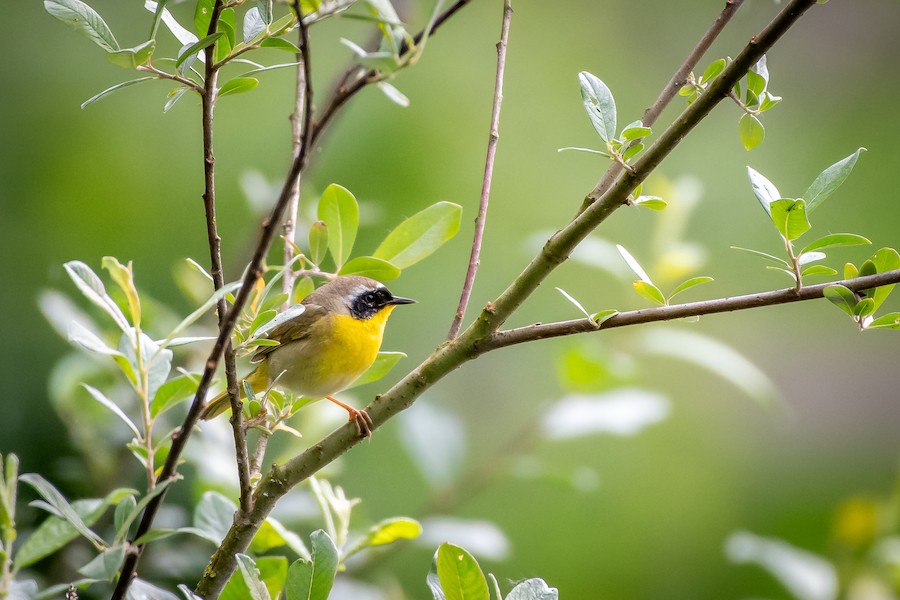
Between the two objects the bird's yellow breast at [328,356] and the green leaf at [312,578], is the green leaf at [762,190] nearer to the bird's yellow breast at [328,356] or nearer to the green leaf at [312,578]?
the green leaf at [312,578]

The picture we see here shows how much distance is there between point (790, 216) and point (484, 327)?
1.17 ft


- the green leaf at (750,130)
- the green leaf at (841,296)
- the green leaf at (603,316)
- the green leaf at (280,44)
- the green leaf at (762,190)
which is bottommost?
the green leaf at (603,316)

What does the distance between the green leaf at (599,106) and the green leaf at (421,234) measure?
9.4 inches

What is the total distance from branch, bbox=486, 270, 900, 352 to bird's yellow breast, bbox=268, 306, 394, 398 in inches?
35.9

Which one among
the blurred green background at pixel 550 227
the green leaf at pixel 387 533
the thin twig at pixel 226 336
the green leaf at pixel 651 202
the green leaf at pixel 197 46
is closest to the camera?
the thin twig at pixel 226 336

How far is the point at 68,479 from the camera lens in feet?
6.88

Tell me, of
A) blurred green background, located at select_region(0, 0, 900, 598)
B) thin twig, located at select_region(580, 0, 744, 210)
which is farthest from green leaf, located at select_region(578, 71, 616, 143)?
blurred green background, located at select_region(0, 0, 900, 598)

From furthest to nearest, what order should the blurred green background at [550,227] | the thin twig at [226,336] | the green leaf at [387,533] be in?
the blurred green background at [550,227], the green leaf at [387,533], the thin twig at [226,336]

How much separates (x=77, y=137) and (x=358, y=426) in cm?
292

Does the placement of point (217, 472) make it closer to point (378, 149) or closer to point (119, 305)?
point (119, 305)

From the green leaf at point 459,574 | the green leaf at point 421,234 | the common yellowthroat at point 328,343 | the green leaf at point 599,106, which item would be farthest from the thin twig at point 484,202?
the common yellowthroat at point 328,343

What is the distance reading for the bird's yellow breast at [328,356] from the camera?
6.02 ft

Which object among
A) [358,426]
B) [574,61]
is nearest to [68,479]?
[358,426]

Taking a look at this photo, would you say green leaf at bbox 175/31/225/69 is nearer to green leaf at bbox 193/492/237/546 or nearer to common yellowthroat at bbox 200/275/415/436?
green leaf at bbox 193/492/237/546
